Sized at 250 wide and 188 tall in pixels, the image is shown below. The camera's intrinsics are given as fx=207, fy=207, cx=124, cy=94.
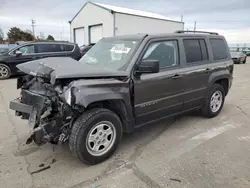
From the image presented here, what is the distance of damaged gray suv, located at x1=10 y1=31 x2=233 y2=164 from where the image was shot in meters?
2.61

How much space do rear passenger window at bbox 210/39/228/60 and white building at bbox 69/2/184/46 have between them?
18.6 m

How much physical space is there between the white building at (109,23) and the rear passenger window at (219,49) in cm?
1859

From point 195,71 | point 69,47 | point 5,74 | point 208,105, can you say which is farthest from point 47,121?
point 69,47


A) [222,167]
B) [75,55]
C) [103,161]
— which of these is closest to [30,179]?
[103,161]

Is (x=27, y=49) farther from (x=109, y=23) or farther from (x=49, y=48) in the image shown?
(x=109, y=23)

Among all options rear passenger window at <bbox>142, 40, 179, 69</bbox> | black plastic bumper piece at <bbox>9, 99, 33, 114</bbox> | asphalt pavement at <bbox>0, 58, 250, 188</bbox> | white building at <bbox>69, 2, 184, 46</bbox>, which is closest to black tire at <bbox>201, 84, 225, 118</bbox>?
asphalt pavement at <bbox>0, 58, 250, 188</bbox>

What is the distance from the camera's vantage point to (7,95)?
663cm

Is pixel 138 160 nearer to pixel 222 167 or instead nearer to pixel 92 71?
pixel 222 167

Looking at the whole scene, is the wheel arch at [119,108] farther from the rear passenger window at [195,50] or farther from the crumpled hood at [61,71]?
the rear passenger window at [195,50]

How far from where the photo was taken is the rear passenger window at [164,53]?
3.35m

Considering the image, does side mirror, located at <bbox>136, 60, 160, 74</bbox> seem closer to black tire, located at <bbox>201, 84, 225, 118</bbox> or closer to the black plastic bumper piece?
the black plastic bumper piece

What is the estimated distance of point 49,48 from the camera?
10.4 m

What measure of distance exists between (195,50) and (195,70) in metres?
0.41

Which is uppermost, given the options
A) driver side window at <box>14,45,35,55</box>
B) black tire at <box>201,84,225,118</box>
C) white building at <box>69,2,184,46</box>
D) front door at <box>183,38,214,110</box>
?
white building at <box>69,2,184,46</box>
